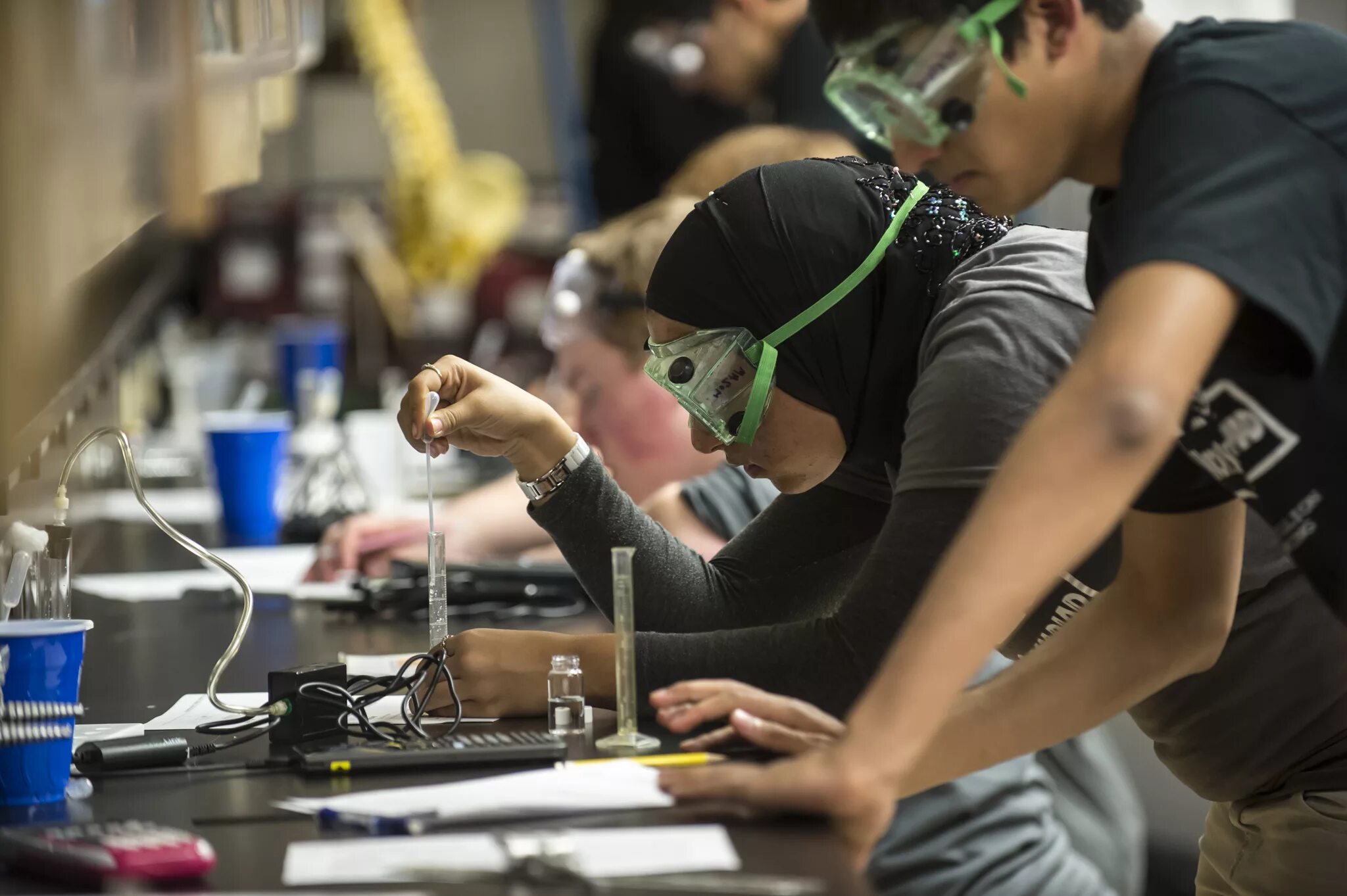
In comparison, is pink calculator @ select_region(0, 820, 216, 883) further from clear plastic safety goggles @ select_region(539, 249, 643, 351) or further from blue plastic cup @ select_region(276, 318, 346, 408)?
blue plastic cup @ select_region(276, 318, 346, 408)

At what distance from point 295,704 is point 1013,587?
684mm

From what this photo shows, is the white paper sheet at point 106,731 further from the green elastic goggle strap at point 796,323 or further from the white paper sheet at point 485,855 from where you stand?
the green elastic goggle strap at point 796,323

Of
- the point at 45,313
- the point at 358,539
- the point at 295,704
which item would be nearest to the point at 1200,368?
the point at 295,704

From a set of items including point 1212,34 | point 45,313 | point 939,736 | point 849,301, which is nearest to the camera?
point 1212,34

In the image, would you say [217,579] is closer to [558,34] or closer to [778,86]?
[778,86]

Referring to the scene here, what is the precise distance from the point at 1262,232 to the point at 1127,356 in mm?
120

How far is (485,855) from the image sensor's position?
954 millimetres

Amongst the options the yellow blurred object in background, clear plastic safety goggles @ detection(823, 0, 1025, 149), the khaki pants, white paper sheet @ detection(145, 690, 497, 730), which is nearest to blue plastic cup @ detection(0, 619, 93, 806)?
white paper sheet @ detection(145, 690, 497, 730)

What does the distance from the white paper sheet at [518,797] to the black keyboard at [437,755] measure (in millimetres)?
51

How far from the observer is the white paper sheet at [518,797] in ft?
3.44

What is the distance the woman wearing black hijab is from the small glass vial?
7 cm

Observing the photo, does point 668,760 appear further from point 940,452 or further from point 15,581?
point 15,581

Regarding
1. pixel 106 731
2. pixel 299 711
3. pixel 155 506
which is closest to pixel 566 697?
pixel 299 711

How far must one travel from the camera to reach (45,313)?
5.36 feet
